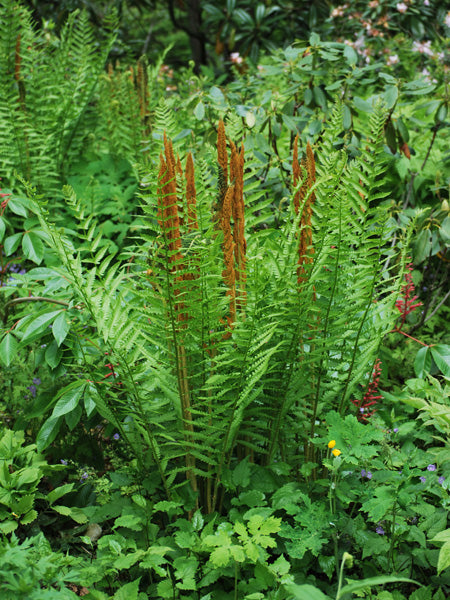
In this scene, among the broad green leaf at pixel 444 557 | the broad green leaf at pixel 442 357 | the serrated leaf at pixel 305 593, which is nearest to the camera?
the serrated leaf at pixel 305 593

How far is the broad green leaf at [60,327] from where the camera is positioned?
1.49 m

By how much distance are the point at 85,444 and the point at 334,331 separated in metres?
0.89

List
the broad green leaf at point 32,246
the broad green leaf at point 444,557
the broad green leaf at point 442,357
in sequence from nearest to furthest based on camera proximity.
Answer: the broad green leaf at point 444,557, the broad green leaf at point 442,357, the broad green leaf at point 32,246

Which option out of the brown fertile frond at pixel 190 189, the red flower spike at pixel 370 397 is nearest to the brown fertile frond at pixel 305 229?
the brown fertile frond at pixel 190 189

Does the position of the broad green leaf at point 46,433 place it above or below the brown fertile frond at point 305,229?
below

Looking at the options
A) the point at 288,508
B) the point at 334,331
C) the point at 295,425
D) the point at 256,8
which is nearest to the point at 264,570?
the point at 288,508

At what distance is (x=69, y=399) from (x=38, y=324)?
8.7 inches

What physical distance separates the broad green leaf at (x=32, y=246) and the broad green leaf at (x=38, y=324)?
44 cm

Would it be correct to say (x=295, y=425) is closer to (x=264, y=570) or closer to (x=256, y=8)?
(x=264, y=570)

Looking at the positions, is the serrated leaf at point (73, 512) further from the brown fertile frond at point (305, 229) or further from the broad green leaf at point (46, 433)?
the brown fertile frond at point (305, 229)

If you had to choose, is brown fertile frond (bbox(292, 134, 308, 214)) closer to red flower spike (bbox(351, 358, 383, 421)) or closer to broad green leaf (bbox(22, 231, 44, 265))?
red flower spike (bbox(351, 358, 383, 421))

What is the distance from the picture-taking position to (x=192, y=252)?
141 centimetres

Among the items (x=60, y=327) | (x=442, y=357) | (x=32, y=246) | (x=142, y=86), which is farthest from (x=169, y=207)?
(x=142, y=86)

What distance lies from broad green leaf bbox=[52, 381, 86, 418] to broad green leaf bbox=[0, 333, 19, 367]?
0.20 m
